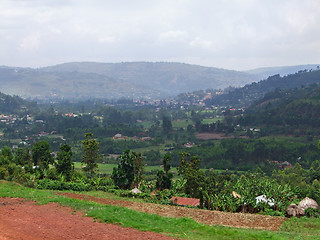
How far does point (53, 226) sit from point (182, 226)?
180 inches

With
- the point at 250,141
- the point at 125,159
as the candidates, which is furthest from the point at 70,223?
the point at 250,141

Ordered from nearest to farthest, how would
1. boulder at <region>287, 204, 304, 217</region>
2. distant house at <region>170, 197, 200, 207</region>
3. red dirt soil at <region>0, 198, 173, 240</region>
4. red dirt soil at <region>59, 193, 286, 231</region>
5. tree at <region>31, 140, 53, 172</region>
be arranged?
red dirt soil at <region>0, 198, 173, 240</region> → red dirt soil at <region>59, 193, 286, 231</region> → boulder at <region>287, 204, 304, 217</region> → distant house at <region>170, 197, 200, 207</region> → tree at <region>31, 140, 53, 172</region>

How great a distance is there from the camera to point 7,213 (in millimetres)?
14125

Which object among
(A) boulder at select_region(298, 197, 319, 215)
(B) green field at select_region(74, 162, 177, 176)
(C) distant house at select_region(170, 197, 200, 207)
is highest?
(A) boulder at select_region(298, 197, 319, 215)

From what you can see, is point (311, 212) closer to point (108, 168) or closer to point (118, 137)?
point (108, 168)

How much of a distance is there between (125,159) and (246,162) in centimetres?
4646

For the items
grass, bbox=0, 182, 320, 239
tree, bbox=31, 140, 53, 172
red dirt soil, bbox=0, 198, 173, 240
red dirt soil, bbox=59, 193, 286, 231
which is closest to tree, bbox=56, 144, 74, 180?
tree, bbox=31, 140, 53, 172

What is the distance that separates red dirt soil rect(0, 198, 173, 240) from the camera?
1186cm

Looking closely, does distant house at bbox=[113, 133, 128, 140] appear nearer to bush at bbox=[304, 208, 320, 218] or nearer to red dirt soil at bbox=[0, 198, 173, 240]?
bush at bbox=[304, 208, 320, 218]

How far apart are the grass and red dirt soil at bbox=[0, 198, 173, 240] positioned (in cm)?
50

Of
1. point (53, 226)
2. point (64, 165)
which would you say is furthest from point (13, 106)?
point (53, 226)

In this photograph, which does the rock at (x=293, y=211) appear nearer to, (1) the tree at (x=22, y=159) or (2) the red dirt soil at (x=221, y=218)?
(2) the red dirt soil at (x=221, y=218)

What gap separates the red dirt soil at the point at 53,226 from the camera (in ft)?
38.9

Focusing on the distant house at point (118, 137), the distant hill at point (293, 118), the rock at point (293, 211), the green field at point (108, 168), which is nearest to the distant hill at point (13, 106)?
the distant house at point (118, 137)
